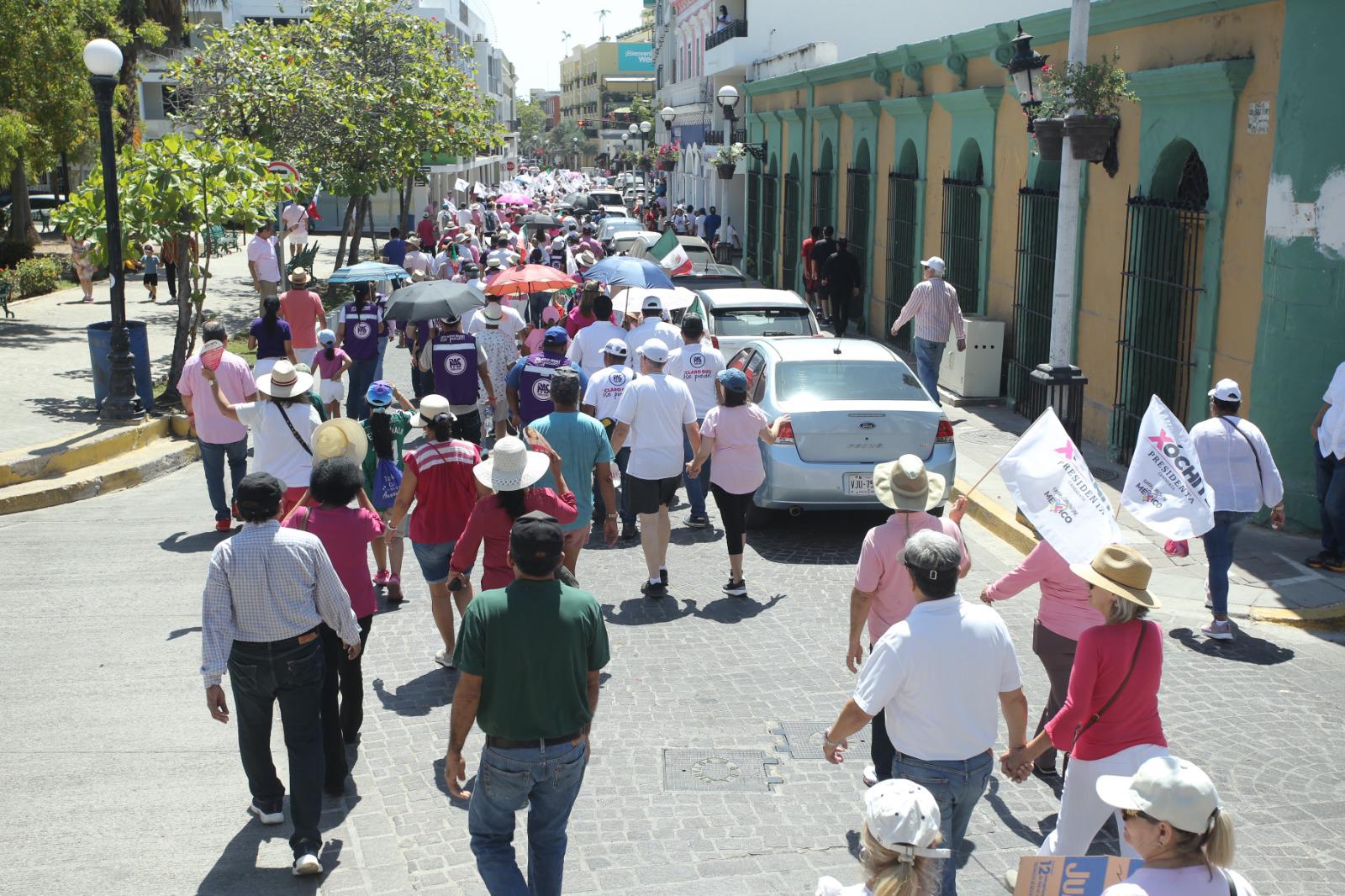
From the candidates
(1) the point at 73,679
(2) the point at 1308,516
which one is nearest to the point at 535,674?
(1) the point at 73,679

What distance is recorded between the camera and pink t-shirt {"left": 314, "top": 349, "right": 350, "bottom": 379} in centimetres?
1190

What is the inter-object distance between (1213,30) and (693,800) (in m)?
8.93

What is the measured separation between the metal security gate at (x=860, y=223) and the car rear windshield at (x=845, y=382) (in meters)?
12.8

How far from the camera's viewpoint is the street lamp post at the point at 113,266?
13.9 m

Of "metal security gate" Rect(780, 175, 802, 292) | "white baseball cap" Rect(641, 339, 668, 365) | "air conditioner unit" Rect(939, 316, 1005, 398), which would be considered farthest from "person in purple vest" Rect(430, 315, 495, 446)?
"metal security gate" Rect(780, 175, 802, 292)

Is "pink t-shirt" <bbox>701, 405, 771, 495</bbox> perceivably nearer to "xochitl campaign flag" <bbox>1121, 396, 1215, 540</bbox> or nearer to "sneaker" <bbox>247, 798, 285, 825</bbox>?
"xochitl campaign flag" <bbox>1121, 396, 1215, 540</bbox>

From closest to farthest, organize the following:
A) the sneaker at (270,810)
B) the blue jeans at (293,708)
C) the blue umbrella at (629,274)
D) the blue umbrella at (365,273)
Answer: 1. the blue jeans at (293,708)
2. the sneaker at (270,810)
3. the blue umbrella at (365,273)
4. the blue umbrella at (629,274)

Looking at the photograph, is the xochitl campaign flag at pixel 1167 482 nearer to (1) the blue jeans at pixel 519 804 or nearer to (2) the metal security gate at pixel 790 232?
(1) the blue jeans at pixel 519 804

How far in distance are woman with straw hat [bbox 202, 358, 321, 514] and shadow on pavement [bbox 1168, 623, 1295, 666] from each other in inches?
229

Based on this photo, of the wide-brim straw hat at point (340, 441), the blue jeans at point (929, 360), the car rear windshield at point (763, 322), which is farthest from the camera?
the blue jeans at point (929, 360)

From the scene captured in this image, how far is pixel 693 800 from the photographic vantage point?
6180 millimetres

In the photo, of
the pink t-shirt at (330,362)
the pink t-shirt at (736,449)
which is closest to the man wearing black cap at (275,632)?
the pink t-shirt at (736,449)

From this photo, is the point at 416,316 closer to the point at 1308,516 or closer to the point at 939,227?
the point at 1308,516

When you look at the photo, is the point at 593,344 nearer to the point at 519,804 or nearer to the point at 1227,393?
the point at 1227,393
